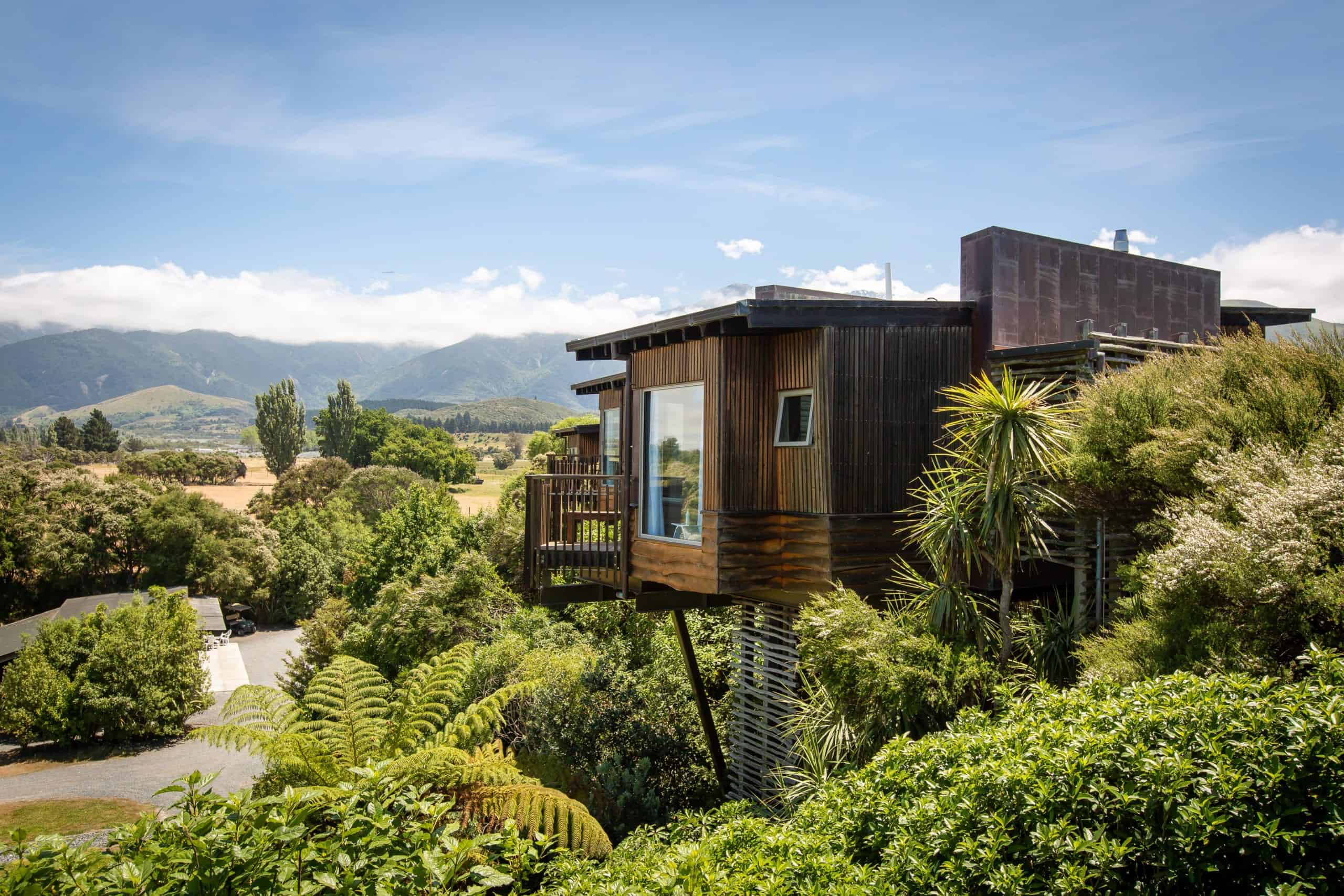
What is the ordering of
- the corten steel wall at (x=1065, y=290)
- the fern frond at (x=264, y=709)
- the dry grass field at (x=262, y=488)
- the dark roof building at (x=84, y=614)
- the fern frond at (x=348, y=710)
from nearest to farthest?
the fern frond at (x=348, y=710), the fern frond at (x=264, y=709), the corten steel wall at (x=1065, y=290), the dark roof building at (x=84, y=614), the dry grass field at (x=262, y=488)

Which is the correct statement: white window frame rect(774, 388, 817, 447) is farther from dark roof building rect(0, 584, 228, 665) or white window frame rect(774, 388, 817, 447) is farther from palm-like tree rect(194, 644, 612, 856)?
dark roof building rect(0, 584, 228, 665)

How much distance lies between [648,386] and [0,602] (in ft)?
162

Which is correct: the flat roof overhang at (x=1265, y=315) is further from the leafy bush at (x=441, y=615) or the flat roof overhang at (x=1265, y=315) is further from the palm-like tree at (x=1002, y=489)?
the leafy bush at (x=441, y=615)

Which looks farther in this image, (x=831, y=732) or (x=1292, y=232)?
(x=1292, y=232)

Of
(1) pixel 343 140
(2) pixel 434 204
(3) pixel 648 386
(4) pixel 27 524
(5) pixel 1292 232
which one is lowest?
(4) pixel 27 524

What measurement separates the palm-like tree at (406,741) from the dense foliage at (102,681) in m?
21.6

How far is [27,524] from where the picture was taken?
144 ft

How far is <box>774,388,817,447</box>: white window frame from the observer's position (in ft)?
31.3

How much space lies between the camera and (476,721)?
9.45 metres

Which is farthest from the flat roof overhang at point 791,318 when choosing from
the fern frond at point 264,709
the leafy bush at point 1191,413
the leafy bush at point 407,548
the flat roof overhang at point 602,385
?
the leafy bush at point 407,548

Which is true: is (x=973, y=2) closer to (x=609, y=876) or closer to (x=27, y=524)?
(x=609, y=876)

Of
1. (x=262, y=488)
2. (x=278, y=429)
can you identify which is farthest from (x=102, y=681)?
(x=278, y=429)

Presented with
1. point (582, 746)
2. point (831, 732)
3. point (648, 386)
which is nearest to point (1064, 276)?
point (648, 386)

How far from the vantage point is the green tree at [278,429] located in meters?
87.9
